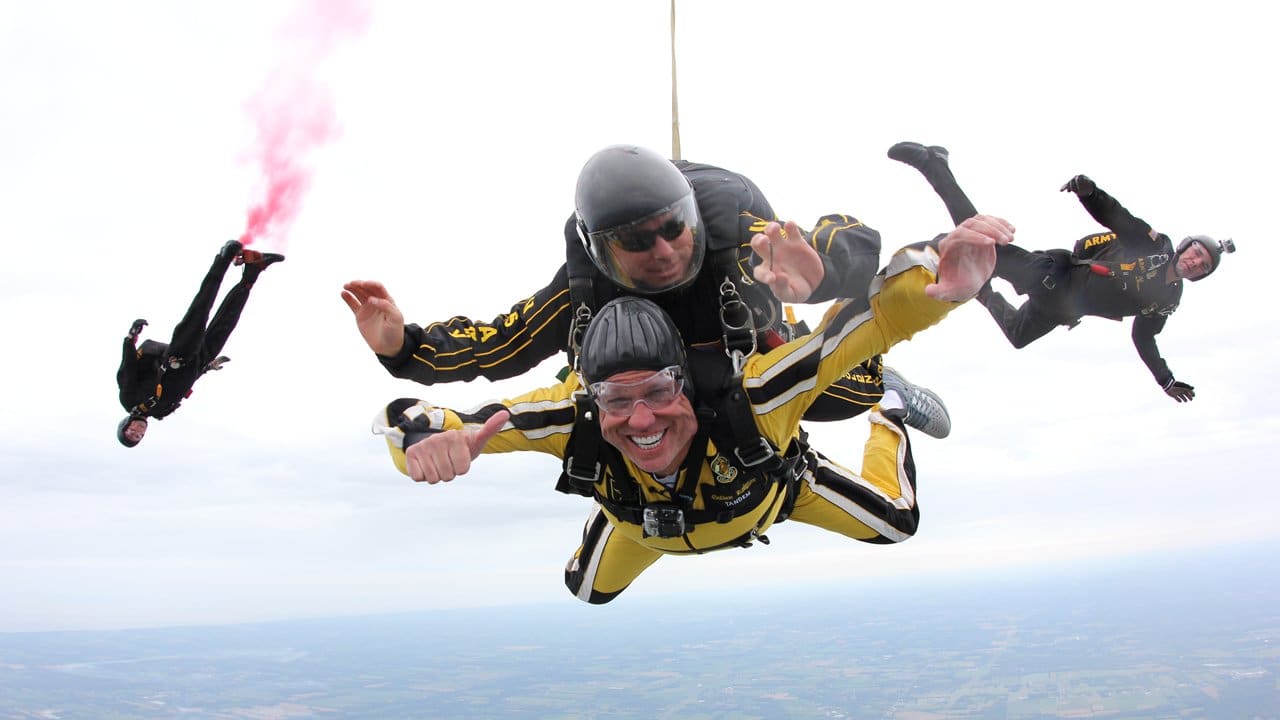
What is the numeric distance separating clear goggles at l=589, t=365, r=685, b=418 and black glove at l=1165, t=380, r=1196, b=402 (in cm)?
314

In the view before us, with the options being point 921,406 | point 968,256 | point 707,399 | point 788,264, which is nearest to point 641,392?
point 707,399

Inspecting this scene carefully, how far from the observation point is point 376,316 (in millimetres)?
3270

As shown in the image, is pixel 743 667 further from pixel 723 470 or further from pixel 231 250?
pixel 723 470

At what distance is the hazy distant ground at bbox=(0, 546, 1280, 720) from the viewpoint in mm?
55688

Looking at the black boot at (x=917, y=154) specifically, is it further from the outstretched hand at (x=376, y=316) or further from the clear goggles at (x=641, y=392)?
the outstretched hand at (x=376, y=316)

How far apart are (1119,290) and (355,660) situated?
305ft

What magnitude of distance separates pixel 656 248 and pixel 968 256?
1.04m

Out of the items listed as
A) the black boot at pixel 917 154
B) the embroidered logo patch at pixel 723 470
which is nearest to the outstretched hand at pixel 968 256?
the embroidered logo patch at pixel 723 470

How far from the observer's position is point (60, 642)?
4126 inches

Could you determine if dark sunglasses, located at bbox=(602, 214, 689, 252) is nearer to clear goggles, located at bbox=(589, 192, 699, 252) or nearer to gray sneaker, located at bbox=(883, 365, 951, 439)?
clear goggles, located at bbox=(589, 192, 699, 252)

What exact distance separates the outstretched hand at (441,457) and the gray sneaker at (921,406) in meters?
3.09

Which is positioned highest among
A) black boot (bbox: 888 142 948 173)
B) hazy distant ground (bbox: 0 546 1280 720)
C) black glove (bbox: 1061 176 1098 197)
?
black boot (bbox: 888 142 948 173)

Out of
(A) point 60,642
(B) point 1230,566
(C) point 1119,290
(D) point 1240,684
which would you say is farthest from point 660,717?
(B) point 1230,566

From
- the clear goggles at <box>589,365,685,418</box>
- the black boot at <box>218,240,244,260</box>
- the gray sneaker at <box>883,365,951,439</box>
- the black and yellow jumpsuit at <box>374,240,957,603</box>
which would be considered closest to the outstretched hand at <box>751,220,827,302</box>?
the black and yellow jumpsuit at <box>374,240,957,603</box>
